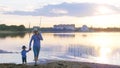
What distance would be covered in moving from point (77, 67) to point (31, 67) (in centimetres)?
254

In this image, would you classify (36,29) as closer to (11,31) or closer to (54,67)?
(54,67)

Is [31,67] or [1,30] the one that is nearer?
[31,67]

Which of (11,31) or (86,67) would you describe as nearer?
(86,67)

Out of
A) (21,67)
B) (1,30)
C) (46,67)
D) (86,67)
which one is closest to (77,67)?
(86,67)

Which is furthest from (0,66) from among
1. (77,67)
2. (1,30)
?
(1,30)

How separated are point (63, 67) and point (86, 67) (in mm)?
1362

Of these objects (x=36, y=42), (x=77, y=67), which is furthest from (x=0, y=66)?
(x=77, y=67)

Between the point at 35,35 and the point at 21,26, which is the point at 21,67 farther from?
the point at 21,26

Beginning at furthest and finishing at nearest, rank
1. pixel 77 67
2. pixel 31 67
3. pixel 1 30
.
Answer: pixel 1 30
pixel 77 67
pixel 31 67

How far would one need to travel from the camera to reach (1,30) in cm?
15575

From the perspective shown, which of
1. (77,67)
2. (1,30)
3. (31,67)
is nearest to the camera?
(31,67)

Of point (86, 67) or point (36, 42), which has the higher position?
point (36, 42)

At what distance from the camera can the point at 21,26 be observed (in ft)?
519

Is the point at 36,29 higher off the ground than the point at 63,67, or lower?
higher
